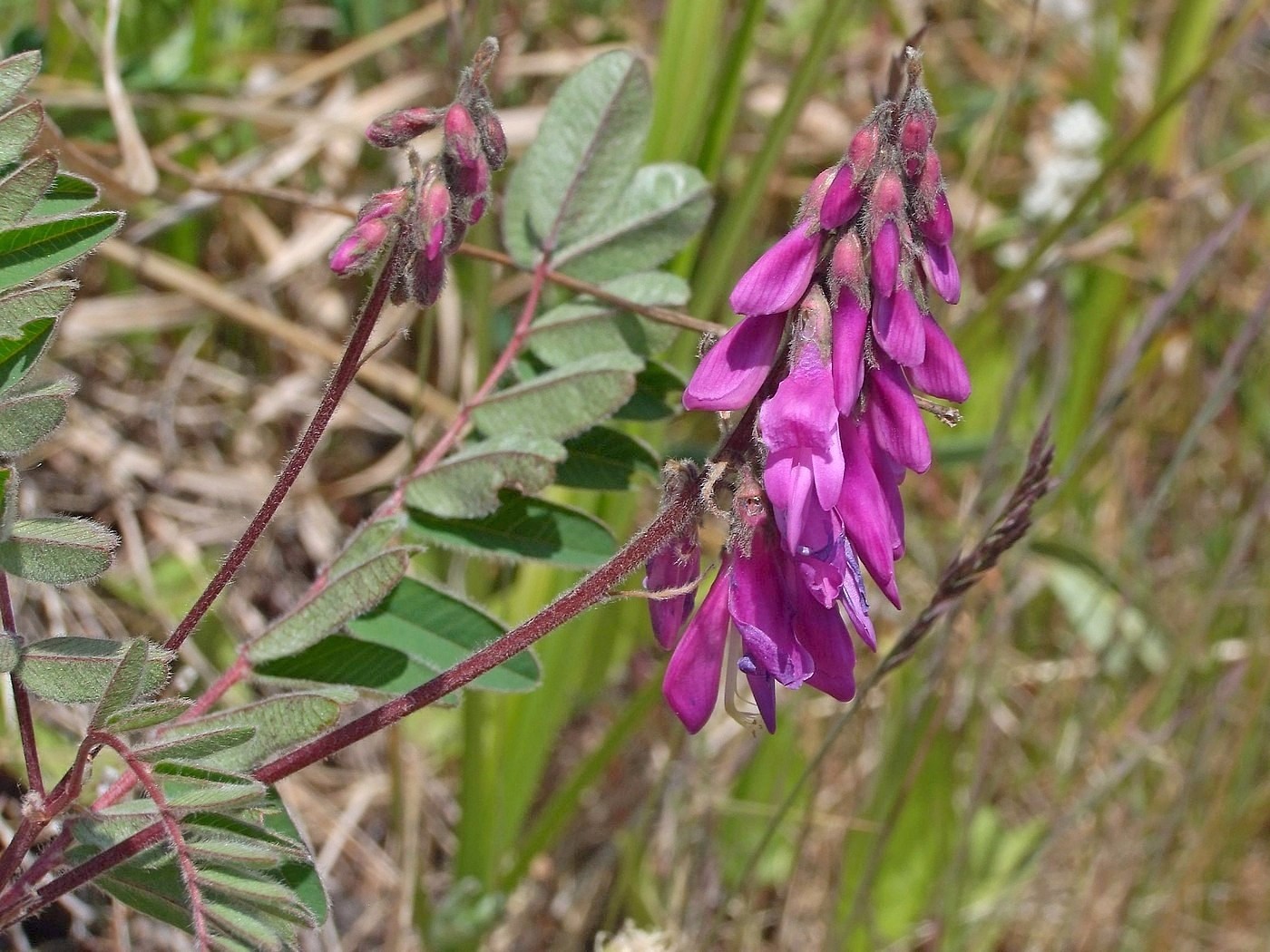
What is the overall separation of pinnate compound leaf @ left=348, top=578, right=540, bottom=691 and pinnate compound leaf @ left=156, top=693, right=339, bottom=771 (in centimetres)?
20

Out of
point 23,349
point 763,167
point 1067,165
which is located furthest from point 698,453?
point 1067,165

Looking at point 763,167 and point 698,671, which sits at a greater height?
point 763,167

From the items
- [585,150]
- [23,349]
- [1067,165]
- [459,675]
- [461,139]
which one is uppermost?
[1067,165]

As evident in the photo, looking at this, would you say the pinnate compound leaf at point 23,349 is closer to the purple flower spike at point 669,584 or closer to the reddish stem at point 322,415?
the reddish stem at point 322,415

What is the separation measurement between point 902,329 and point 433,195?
0.38 m

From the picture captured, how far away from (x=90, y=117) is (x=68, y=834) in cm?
166

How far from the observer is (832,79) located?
3803 millimetres

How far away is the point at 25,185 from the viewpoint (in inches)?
46.3

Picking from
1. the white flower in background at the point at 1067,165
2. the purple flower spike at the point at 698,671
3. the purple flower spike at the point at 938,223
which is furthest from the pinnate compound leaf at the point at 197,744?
the white flower in background at the point at 1067,165

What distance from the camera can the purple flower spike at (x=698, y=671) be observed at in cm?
112

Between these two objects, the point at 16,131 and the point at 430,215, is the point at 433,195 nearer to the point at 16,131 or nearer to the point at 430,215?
the point at 430,215

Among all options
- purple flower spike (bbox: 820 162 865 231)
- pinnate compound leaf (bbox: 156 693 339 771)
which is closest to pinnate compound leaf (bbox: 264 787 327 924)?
pinnate compound leaf (bbox: 156 693 339 771)

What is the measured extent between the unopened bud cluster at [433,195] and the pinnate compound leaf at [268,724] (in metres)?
0.36

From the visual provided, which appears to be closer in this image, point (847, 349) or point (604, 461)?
point (847, 349)
